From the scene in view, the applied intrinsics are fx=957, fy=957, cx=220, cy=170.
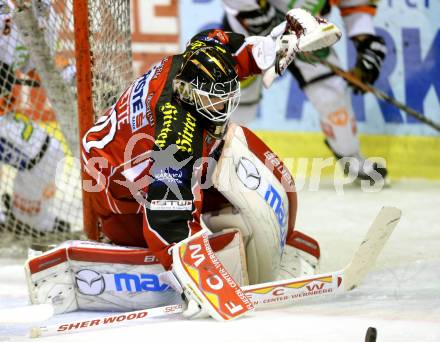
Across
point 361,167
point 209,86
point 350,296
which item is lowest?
point 361,167

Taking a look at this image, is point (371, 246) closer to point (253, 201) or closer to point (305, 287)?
point (305, 287)

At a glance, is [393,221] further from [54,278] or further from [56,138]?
[56,138]

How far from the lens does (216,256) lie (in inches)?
118

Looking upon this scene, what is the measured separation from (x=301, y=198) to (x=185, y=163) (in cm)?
214

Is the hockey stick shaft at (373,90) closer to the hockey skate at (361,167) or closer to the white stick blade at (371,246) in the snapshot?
the hockey skate at (361,167)

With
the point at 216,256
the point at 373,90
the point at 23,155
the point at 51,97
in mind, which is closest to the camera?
the point at 216,256

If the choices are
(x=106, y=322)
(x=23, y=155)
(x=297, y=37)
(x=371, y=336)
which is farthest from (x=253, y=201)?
(x=23, y=155)

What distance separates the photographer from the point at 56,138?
14.1 ft

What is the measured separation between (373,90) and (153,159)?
7.68 feet

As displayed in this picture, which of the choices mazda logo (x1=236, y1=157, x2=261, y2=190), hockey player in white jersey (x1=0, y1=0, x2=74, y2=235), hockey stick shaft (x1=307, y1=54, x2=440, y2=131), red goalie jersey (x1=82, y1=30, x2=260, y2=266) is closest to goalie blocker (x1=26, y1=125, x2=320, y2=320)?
mazda logo (x1=236, y1=157, x2=261, y2=190)

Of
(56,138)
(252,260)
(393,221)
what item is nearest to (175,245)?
(252,260)

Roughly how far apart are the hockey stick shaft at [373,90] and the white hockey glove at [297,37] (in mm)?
1721

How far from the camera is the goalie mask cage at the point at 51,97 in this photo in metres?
3.58

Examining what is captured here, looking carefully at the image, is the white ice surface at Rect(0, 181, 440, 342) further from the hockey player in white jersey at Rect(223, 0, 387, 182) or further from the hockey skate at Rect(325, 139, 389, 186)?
the hockey player in white jersey at Rect(223, 0, 387, 182)
